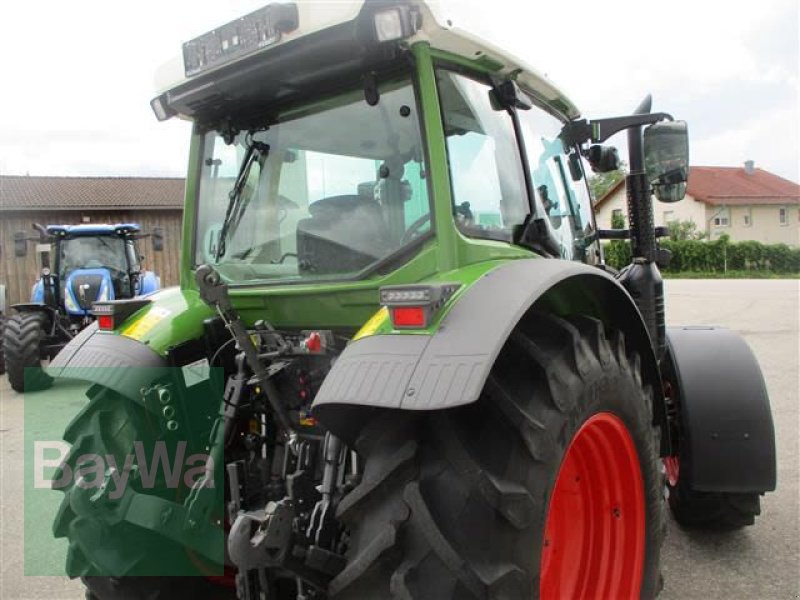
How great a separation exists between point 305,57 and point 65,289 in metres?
9.42

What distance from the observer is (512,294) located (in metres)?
1.72

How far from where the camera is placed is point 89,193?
23.4m

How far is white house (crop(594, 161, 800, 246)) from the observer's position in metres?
41.1

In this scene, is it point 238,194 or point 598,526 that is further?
point 238,194

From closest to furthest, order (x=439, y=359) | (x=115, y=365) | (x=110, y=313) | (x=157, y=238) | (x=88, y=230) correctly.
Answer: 1. (x=439, y=359)
2. (x=115, y=365)
3. (x=110, y=313)
4. (x=88, y=230)
5. (x=157, y=238)

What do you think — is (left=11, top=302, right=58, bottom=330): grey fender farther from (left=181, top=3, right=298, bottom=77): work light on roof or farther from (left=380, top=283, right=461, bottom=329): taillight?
(left=380, top=283, right=461, bottom=329): taillight

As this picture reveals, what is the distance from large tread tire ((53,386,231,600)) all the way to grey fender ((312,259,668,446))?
3.50 feet

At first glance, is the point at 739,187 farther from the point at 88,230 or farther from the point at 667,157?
the point at 667,157

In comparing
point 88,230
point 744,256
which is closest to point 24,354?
point 88,230

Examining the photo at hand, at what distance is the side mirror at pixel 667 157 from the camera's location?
303cm

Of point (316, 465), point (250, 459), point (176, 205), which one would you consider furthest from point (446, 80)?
point (176, 205)

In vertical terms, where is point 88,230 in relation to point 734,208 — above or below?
below

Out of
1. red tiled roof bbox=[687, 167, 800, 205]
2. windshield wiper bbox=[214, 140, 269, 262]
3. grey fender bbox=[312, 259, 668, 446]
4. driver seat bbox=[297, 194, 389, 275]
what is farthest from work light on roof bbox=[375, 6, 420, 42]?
red tiled roof bbox=[687, 167, 800, 205]

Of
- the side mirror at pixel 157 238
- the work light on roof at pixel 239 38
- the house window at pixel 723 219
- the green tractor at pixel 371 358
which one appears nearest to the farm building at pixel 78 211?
the side mirror at pixel 157 238
